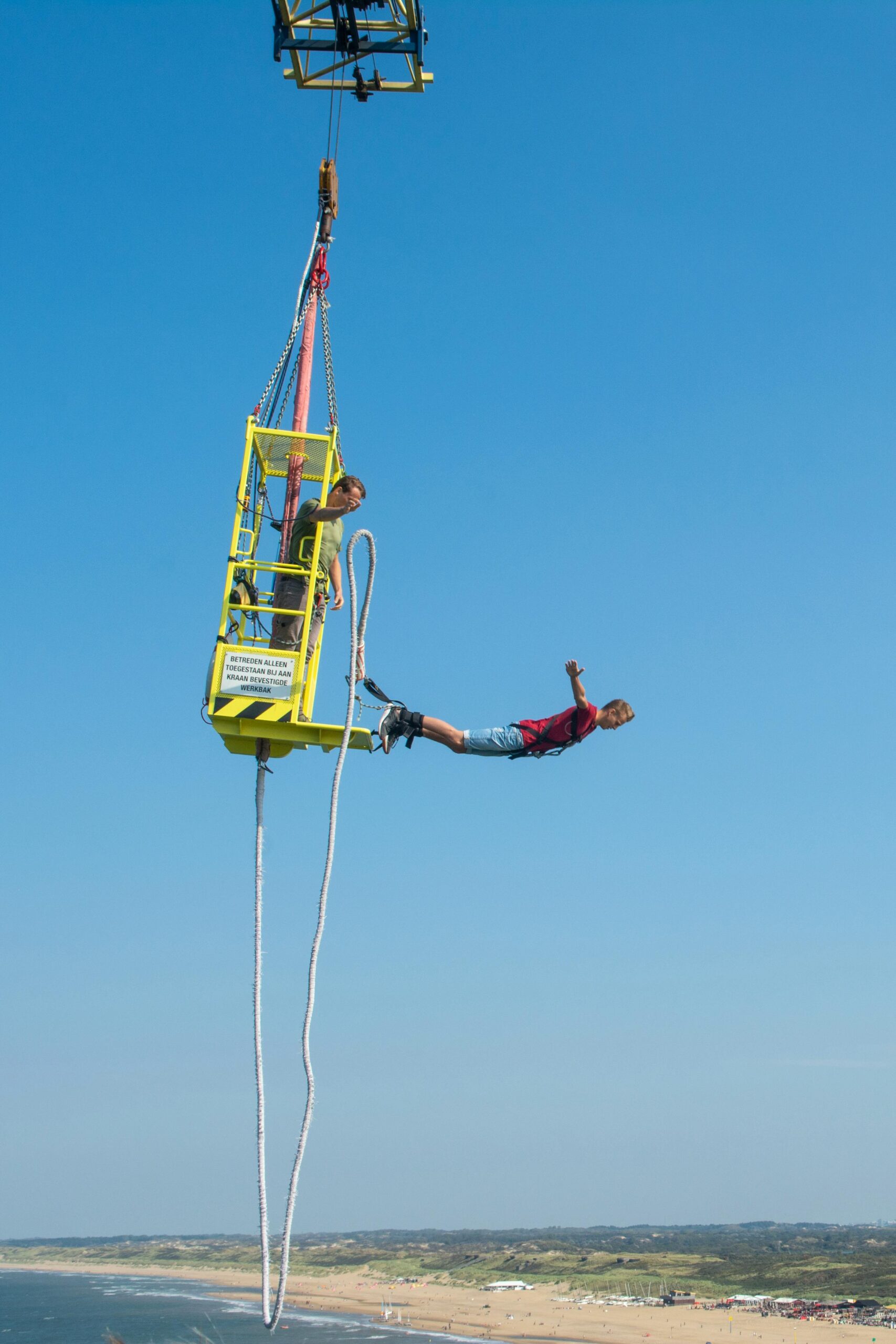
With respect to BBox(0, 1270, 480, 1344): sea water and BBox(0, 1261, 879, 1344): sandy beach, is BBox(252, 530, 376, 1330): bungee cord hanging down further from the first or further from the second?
BBox(0, 1261, 879, 1344): sandy beach

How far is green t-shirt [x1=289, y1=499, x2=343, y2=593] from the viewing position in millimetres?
9453

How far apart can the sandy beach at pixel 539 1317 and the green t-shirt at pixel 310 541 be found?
194 ft

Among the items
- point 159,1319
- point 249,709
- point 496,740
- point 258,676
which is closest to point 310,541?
point 258,676

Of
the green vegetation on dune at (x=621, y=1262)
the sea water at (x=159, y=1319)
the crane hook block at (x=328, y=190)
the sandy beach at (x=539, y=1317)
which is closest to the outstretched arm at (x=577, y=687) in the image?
the crane hook block at (x=328, y=190)

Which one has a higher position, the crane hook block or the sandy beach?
the crane hook block

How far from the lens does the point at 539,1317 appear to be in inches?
2972

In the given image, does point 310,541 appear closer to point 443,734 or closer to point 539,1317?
point 443,734

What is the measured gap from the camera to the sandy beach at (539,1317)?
196ft

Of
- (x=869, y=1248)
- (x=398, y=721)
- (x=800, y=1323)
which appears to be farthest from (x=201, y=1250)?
(x=398, y=721)

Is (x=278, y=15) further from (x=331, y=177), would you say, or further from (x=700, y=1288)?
(x=700, y=1288)

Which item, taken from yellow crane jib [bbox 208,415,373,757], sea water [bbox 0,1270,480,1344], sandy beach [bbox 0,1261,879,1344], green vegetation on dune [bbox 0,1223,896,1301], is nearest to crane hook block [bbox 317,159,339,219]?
yellow crane jib [bbox 208,415,373,757]

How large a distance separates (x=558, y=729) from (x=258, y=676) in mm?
2938

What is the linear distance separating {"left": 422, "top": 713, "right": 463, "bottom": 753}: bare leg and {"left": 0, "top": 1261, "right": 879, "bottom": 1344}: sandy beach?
2250 inches

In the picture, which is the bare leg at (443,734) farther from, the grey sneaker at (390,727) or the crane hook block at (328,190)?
the crane hook block at (328,190)
